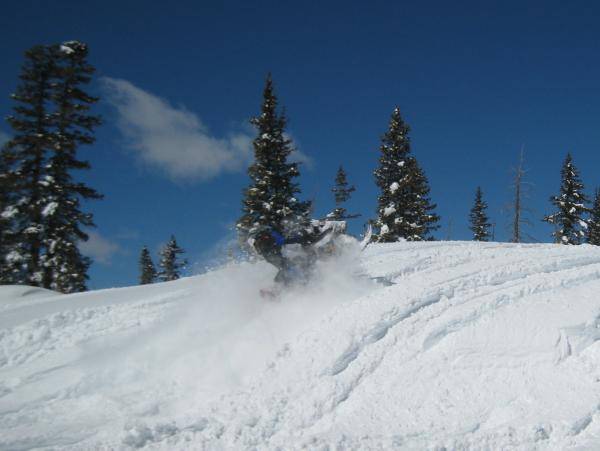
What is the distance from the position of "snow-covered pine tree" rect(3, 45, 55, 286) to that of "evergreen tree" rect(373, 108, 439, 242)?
17.9 meters

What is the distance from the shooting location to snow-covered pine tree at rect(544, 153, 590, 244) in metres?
35.5

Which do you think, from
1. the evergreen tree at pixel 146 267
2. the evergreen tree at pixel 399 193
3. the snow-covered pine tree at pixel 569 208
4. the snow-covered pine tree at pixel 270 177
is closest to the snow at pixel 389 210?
the evergreen tree at pixel 399 193

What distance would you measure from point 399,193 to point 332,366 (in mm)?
23233

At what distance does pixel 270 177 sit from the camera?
79.0 feet

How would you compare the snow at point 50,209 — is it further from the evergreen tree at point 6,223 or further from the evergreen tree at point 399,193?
the evergreen tree at point 399,193

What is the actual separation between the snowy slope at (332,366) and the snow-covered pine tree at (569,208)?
96.4 feet

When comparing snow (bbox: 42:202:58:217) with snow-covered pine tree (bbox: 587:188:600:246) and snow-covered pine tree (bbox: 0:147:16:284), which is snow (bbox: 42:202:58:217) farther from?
snow-covered pine tree (bbox: 587:188:600:246)

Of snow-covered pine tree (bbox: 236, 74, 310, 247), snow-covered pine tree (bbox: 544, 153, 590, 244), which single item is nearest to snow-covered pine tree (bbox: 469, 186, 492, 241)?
snow-covered pine tree (bbox: 544, 153, 590, 244)

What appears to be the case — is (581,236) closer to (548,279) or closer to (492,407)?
(548,279)

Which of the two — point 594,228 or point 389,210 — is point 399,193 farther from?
point 594,228

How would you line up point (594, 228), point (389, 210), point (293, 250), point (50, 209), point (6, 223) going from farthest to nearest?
point (594, 228) < point (389, 210) < point (6, 223) < point (50, 209) < point (293, 250)

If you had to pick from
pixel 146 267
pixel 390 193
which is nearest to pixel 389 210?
pixel 390 193

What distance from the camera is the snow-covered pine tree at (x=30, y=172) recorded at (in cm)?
1938

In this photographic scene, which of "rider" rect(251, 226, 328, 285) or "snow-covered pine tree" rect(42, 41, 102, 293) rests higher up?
"snow-covered pine tree" rect(42, 41, 102, 293)
